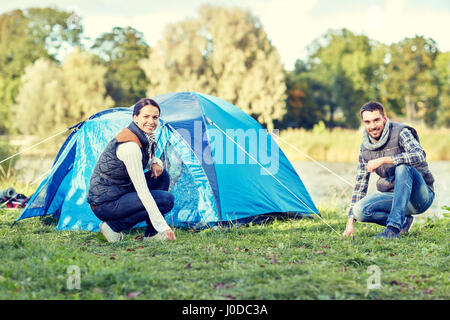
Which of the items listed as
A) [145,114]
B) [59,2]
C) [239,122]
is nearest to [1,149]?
[239,122]

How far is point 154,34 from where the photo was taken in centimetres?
2614

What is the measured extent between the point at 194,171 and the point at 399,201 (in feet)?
6.05

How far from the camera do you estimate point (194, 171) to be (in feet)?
15.5

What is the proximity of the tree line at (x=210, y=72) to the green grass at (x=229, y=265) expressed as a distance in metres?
17.8

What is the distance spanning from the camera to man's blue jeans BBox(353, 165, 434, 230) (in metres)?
3.85

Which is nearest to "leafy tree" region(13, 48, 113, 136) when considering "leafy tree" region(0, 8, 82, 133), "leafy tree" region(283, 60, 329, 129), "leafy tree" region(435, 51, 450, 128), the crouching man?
"leafy tree" region(0, 8, 82, 133)

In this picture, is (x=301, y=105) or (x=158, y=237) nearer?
(x=158, y=237)

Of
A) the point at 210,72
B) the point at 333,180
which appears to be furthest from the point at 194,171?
the point at 210,72

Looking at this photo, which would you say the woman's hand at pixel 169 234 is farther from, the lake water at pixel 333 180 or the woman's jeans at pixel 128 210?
the lake water at pixel 333 180

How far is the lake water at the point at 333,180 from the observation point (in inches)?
313

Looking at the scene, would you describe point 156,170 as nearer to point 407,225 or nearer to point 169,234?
point 169,234

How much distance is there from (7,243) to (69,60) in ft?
69.9

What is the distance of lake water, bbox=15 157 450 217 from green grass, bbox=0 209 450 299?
2585mm
